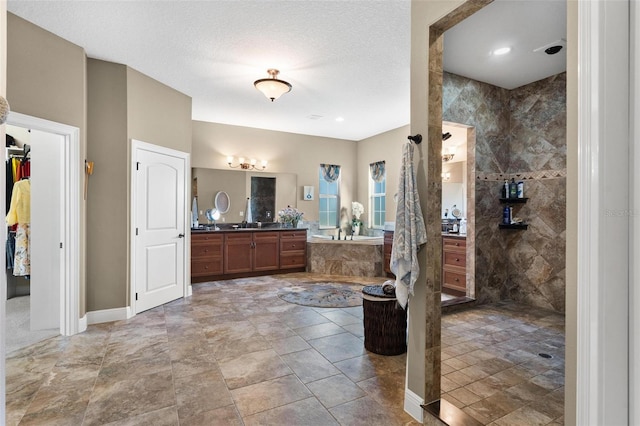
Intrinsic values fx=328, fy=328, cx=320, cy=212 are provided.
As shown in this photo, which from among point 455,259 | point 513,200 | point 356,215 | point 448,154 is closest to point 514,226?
point 513,200

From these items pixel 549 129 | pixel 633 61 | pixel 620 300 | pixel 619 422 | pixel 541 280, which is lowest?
pixel 541 280

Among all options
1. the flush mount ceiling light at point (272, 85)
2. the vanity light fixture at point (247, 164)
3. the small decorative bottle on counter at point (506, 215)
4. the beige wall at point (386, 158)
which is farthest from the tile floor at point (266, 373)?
the vanity light fixture at point (247, 164)

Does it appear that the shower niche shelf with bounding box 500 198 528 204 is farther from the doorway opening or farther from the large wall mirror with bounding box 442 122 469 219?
the doorway opening

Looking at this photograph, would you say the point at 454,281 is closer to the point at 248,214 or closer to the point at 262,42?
the point at 262,42

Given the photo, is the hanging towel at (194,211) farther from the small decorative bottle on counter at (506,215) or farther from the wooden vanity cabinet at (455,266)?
the small decorative bottle on counter at (506,215)

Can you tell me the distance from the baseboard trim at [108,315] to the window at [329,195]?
14.5ft

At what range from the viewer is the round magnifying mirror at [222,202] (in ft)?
21.0

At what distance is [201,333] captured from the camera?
339 cm

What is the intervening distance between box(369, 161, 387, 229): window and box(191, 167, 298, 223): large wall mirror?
5.66 ft

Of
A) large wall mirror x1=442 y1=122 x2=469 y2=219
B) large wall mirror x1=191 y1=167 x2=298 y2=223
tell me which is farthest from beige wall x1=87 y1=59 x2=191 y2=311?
large wall mirror x1=442 y1=122 x2=469 y2=219

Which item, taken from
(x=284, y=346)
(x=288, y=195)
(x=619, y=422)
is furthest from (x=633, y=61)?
(x=288, y=195)

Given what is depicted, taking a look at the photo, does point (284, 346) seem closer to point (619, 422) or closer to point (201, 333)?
point (201, 333)

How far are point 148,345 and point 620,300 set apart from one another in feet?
11.4

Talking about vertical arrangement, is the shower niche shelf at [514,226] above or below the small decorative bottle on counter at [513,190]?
below
